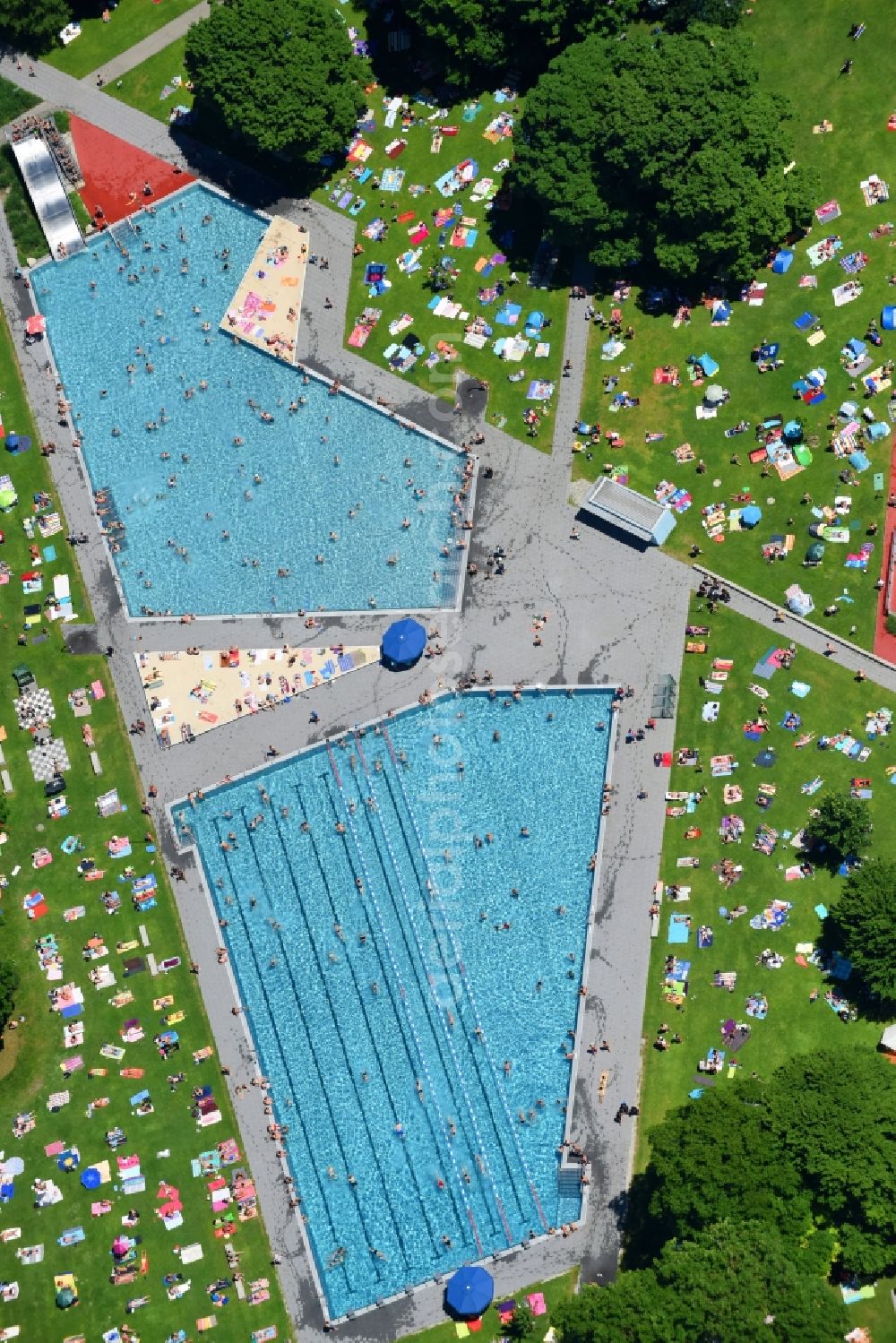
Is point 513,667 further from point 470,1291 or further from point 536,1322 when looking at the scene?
point 536,1322

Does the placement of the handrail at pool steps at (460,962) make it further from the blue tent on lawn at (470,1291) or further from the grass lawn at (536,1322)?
the blue tent on lawn at (470,1291)

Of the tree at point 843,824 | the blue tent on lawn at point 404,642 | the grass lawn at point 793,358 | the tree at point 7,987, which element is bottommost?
the tree at point 843,824

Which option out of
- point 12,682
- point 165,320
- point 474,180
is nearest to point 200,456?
point 165,320

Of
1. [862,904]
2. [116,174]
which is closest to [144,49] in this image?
[116,174]

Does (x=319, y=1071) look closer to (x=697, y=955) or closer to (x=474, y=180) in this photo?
(x=697, y=955)

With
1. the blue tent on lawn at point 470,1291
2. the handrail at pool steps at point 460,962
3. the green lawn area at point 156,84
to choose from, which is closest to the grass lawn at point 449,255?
the green lawn area at point 156,84
